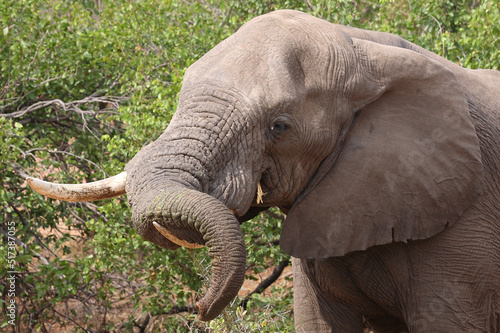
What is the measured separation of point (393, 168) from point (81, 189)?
1067mm

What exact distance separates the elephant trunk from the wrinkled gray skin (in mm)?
115

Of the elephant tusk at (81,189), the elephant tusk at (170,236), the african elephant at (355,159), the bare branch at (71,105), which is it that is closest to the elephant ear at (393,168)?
the african elephant at (355,159)

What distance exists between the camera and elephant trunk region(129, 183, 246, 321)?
232cm

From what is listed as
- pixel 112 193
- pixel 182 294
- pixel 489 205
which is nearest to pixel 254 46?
pixel 112 193

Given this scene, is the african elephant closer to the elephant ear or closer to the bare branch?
the elephant ear

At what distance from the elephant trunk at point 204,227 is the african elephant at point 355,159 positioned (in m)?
0.11

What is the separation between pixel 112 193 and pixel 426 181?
108 cm

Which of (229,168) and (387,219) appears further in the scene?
(387,219)

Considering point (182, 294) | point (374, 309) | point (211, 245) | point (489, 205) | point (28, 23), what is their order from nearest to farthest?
point (211, 245)
point (489, 205)
point (374, 309)
point (182, 294)
point (28, 23)

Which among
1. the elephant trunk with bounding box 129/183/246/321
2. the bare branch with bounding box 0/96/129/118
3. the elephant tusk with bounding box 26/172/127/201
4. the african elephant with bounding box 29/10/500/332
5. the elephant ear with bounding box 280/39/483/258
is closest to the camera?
the elephant trunk with bounding box 129/183/246/321

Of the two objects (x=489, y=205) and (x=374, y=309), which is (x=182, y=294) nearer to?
(x=374, y=309)

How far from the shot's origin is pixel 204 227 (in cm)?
234

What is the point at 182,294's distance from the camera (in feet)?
15.5

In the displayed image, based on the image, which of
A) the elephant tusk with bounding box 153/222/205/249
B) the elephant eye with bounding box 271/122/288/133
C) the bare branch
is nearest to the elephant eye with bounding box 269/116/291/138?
the elephant eye with bounding box 271/122/288/133
